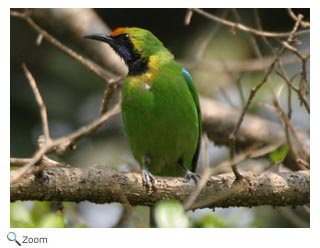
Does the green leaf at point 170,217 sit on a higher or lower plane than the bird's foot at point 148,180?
higher

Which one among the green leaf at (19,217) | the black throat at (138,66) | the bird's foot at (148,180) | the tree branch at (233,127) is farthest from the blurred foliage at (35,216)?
the tree branch at (233,127)

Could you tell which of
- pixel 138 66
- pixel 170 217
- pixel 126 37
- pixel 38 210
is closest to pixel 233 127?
pixel 138 66

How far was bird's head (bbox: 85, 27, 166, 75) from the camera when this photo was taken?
511 cm

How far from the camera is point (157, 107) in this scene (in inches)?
190

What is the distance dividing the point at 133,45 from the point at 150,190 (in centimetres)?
143

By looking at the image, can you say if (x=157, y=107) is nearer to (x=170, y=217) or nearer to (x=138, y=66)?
(x=138, y=66)

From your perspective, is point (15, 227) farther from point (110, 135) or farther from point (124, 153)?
point (110, 135)

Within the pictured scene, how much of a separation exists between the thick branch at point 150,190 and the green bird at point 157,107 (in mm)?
406

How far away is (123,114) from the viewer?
16.4 ft

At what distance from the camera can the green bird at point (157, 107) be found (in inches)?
191
